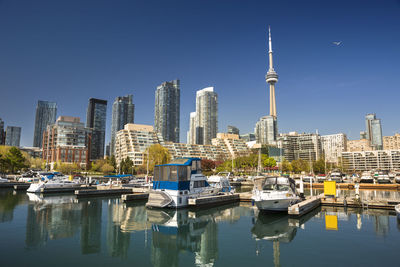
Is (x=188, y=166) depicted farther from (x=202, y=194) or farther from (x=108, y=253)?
(x=108, y=253)

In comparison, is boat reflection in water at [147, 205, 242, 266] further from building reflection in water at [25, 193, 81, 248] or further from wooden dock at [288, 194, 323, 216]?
building reflection in water at [25, 193, 81, 248]

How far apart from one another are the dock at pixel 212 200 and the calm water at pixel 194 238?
2130 mm

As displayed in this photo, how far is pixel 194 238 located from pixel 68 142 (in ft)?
495

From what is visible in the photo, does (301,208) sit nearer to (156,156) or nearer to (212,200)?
(212,200)

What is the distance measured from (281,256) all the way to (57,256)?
561 inches

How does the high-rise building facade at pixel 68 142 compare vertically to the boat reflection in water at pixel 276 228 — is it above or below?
above

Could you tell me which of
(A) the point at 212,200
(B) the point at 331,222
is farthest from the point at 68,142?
(B) the point at 331,222

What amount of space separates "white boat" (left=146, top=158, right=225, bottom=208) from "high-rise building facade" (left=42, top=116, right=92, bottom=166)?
12578 cm

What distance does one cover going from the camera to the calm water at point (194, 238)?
1631 cm

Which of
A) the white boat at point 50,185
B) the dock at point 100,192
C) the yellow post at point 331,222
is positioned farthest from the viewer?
the white boat at point 50,185

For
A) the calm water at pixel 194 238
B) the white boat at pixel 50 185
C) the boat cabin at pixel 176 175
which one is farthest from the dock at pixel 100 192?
the boat cabin at pixel 176 175

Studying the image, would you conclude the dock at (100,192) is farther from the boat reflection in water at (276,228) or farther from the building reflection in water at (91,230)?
the boat reflection in water at (276,228)

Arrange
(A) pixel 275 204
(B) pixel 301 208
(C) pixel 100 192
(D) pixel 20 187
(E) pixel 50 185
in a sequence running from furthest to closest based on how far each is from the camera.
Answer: (D) pixel 20 187
(E) pixel 50 185
(C) pixel 100 192
(A) pixel 275 204
(B) pixel 301 208

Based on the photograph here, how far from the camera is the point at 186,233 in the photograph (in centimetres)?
2378
